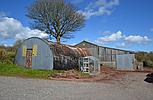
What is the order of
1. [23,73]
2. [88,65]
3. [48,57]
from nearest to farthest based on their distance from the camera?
[23,73]
[48,57]
[88,65]

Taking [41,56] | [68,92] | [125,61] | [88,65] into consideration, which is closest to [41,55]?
[41,56]

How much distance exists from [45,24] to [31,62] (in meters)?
16.1

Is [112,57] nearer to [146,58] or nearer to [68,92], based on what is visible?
[146,58]

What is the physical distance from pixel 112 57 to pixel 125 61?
3.43 m

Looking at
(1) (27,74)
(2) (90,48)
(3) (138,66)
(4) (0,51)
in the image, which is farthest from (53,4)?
(1) (27,74)

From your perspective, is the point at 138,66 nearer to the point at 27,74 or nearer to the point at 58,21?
the point at 58,21

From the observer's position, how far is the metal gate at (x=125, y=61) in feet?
131

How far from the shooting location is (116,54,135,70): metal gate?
39.9 metres

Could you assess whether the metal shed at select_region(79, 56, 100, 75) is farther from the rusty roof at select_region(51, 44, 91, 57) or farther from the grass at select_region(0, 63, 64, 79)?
the grass at select_region(0, 63, 64, 79)

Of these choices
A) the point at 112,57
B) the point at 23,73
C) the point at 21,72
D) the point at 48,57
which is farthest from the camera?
the point at 112,57

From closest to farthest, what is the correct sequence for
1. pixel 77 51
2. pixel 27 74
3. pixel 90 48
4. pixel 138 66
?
pixel 27 74
pixel 77 51
pixel 138 66
pixel 90 48

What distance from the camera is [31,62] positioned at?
2938cm

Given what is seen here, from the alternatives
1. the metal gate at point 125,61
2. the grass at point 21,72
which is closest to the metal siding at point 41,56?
the grass at point 21,72

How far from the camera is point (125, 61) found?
40.6 meters
